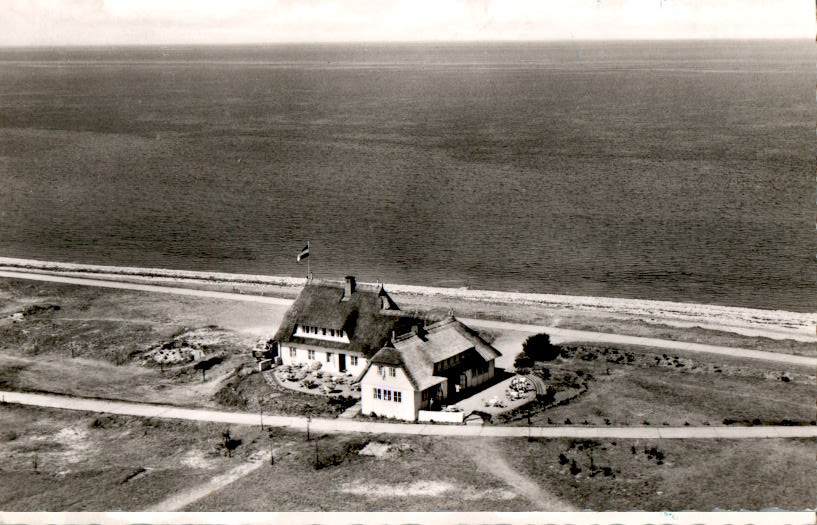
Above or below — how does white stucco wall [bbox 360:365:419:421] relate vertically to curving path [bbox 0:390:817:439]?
above

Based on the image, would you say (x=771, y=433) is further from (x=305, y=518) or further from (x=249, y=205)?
(x=249, y=205)

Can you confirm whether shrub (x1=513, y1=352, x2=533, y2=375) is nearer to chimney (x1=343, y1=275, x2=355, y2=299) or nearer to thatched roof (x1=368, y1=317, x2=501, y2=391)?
thatched roof (x1=368, y1=317, x2=501, y2=391)

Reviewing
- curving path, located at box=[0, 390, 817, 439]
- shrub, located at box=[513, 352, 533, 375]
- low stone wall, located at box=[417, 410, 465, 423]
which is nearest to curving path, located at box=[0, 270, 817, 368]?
shrub, located at box=[513, 352, 533, 375]

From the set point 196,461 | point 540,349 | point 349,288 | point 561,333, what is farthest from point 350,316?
point 196,461

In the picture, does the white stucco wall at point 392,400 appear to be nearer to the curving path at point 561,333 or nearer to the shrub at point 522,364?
the shrub at point 522,364

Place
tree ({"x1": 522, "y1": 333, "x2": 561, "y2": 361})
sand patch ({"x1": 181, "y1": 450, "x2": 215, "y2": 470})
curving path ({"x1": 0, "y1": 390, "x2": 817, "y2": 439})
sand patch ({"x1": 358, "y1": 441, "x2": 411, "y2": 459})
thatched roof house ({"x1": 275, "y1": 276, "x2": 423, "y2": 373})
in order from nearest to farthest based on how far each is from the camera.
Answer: sand patch ({"x1": 181, "y1": 450, "x2": 215, "y2": 470}) → sand patch ({"x1": 358, "y1": 441, "x2": 411, "y2": 459}) → curving path ({"x1": 0, "y1": 390, "x2": 817, "y2": 439}) → thatched roof house ({"x1": 275, "y1": 276, "x2": 423, "y2": 373}) → tree ({"x1": 522, "y1": 333, "x2": 561, "y2": 361})

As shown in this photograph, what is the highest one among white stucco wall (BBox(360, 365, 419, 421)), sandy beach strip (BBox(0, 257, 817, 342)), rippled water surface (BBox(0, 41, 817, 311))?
rippled water surface (BBox(0, 41, 817, 311))

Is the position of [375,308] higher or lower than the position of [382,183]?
→ lower

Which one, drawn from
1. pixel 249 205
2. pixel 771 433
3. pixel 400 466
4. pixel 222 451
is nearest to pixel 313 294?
pixel 222 451
